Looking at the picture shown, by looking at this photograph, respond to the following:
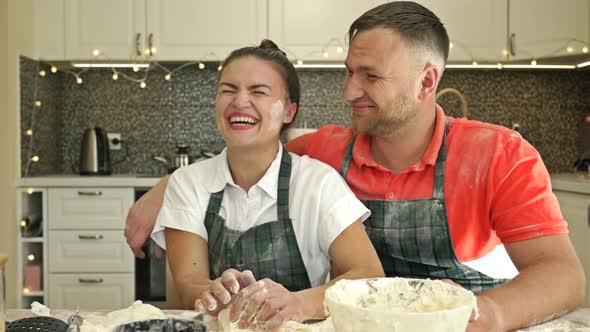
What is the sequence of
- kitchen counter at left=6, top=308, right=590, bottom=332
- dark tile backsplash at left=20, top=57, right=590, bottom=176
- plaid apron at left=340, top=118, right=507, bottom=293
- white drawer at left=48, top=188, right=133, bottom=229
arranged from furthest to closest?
dark tile backsplash at left=20, top=57, right=590, bottom=176 → white drawer at left=48, top=188, right=133, bottom=229 → plaid apron at left=340, top=118, right=507, bottom=293 → kitchen counter at left=6, top=308, right=590, bottom=332

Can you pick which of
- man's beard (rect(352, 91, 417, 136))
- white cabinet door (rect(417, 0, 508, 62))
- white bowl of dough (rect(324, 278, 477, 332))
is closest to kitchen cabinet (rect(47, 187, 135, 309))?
white cabinet door (rect(417, 0, 508, 62))

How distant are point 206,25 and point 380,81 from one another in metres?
2.16

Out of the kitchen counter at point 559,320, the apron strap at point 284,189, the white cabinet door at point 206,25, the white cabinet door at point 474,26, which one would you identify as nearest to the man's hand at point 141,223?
the apron strap at point 284,189

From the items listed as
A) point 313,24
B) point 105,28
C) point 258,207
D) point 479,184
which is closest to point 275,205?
point 258,207

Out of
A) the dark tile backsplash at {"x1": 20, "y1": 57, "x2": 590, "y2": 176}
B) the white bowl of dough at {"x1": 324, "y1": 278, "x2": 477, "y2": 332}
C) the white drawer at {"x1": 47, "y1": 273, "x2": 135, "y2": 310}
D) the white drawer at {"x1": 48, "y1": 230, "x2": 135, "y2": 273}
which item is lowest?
the white drawer at {"x1": 47, "y1": 273, "x2": 135, "y2": 310}

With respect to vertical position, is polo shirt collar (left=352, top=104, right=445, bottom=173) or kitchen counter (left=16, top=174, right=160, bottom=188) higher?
polo shirt collar (left=352, top=104, right=445, bottom=173)

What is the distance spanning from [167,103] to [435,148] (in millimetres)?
2601

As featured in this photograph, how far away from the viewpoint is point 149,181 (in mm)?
3186

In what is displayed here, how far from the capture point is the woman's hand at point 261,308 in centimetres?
91

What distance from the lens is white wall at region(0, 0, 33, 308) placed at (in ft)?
10.2

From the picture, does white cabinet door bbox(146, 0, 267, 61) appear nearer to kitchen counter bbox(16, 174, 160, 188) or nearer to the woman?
kitchen counter bbox(16, 174, 160, 188)

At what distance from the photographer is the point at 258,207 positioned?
1.38 meters

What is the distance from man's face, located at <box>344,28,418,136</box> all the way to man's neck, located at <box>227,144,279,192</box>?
24cm

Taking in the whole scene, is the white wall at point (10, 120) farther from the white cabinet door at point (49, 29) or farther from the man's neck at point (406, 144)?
the man's neck at point (406, 144)
